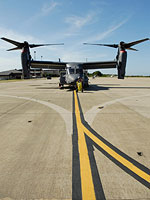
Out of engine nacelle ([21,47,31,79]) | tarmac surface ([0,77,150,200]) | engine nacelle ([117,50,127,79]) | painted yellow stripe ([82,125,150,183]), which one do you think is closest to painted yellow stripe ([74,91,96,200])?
tarmac surface ([0,77,150,200])

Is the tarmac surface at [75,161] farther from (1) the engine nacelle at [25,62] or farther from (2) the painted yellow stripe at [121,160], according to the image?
(1) the engine nacelle at [25,62]

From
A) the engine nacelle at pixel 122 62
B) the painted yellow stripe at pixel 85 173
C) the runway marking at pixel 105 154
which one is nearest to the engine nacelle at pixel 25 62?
the engine nacelle at pixel 122 62

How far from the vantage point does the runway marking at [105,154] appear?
2.22 m

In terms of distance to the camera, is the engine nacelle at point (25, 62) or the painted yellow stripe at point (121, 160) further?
the engine nacelle at point (25, 62)

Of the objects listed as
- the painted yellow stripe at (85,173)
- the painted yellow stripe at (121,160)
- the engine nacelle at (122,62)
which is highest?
the engine nacelle at (122,62)

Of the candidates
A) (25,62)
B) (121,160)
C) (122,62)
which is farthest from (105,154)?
(25,62)

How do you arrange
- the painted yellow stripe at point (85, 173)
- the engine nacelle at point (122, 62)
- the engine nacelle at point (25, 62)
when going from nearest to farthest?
the painted yellow stripe at point (85, 173), the engine nacelle at point (122, 62), the engine nacelle at point (25, 62)

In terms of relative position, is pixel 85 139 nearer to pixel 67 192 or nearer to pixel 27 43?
pixel 67 192

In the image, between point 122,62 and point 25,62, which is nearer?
point 122,62

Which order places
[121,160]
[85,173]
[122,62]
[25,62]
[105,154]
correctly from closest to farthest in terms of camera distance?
[85,173]
[121,160]
[105,154]
[122,62]
[25,62]

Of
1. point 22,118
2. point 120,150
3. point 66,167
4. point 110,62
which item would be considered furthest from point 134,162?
point 110,62

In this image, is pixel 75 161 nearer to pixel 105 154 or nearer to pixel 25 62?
pixel 105 154

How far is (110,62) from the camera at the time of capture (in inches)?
897

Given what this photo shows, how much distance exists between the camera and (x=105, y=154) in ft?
10.3
